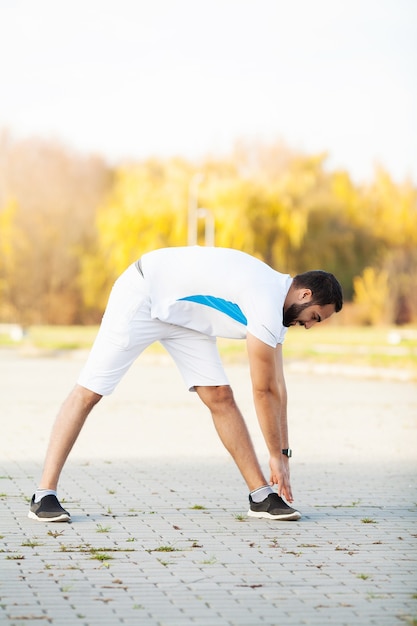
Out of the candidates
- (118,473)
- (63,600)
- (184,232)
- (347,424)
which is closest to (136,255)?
(184,232)

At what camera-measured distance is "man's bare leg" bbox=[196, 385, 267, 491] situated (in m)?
6.60

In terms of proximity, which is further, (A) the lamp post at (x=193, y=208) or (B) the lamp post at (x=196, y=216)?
(B) the lamp post at (x=196, y=216)

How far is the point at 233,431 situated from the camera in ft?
21.7

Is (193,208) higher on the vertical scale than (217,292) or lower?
lower

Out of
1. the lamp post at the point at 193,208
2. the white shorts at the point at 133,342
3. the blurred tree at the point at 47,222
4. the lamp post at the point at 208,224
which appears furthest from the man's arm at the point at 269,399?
the blurred tree at the point at 47,222

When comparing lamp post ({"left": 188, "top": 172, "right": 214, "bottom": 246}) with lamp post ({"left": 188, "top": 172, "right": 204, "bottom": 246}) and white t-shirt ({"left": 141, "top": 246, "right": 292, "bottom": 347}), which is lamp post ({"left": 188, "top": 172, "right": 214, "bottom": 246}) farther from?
white t-shirt ({"left": 141, "top": 246, "right": 292, "bottom": 347})

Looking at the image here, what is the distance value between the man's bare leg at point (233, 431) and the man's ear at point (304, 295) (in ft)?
2.66

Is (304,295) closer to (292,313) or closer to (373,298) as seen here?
(292,313)

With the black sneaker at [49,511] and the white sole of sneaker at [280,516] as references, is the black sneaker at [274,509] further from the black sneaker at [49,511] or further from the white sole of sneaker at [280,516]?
the black sneaker at [49,511]

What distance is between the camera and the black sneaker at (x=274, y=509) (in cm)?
654

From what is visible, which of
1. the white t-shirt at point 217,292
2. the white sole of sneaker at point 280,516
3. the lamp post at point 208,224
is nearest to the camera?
the white t-shirt at point 217,292

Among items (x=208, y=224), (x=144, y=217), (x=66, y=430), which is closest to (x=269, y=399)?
(x=66, y=430)

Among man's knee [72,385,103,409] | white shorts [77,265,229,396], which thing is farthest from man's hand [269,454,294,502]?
man's knee [72,385,103,409]

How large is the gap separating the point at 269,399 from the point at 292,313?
1.54ft
